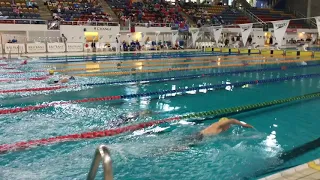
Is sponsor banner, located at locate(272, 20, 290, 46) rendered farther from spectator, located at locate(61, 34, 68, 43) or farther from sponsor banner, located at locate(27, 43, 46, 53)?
sponsor banner, located at locate(27, 43, 46, 53)

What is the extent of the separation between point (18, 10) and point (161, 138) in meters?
18.9

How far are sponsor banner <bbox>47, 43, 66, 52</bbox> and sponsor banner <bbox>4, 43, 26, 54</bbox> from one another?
159 cm

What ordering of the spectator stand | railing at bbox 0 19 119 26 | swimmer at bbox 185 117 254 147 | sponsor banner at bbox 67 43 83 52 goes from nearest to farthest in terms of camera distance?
swimmer at bbox 185 117 254 147, railing at bbox 0 19 119 26, sponsor banner at bbox 67 43 83 52, the spectator stand

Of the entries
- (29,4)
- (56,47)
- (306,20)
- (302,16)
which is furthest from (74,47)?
(302,16)

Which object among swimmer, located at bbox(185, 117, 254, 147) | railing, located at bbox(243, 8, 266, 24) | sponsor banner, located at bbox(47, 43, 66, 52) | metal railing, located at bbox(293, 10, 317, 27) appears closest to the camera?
swimmer, located at bbox(185, 117, 254, 147)

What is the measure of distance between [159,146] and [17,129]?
86.1 inches

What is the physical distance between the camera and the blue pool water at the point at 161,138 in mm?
3082

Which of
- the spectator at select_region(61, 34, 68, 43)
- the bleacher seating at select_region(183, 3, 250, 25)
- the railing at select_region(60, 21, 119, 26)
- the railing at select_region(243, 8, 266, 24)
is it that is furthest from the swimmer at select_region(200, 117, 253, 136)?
the railing at select_region(243, 8, 266, 24)

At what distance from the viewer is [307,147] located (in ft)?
12.0

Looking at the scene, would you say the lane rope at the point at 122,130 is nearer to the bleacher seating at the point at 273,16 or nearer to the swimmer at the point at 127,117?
the swimmer at the point at 127,117

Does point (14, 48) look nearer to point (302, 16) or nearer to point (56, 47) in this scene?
point (56, 47)

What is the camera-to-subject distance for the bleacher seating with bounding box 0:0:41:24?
18.5 m

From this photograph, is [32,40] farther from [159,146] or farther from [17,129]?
[159,146]

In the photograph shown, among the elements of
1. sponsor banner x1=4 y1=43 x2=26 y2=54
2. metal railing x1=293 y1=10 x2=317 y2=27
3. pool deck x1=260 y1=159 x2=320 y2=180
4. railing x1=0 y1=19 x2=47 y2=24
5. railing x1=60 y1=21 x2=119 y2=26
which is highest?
metal railing x1=293 y1=10 x2=317 y2=27
